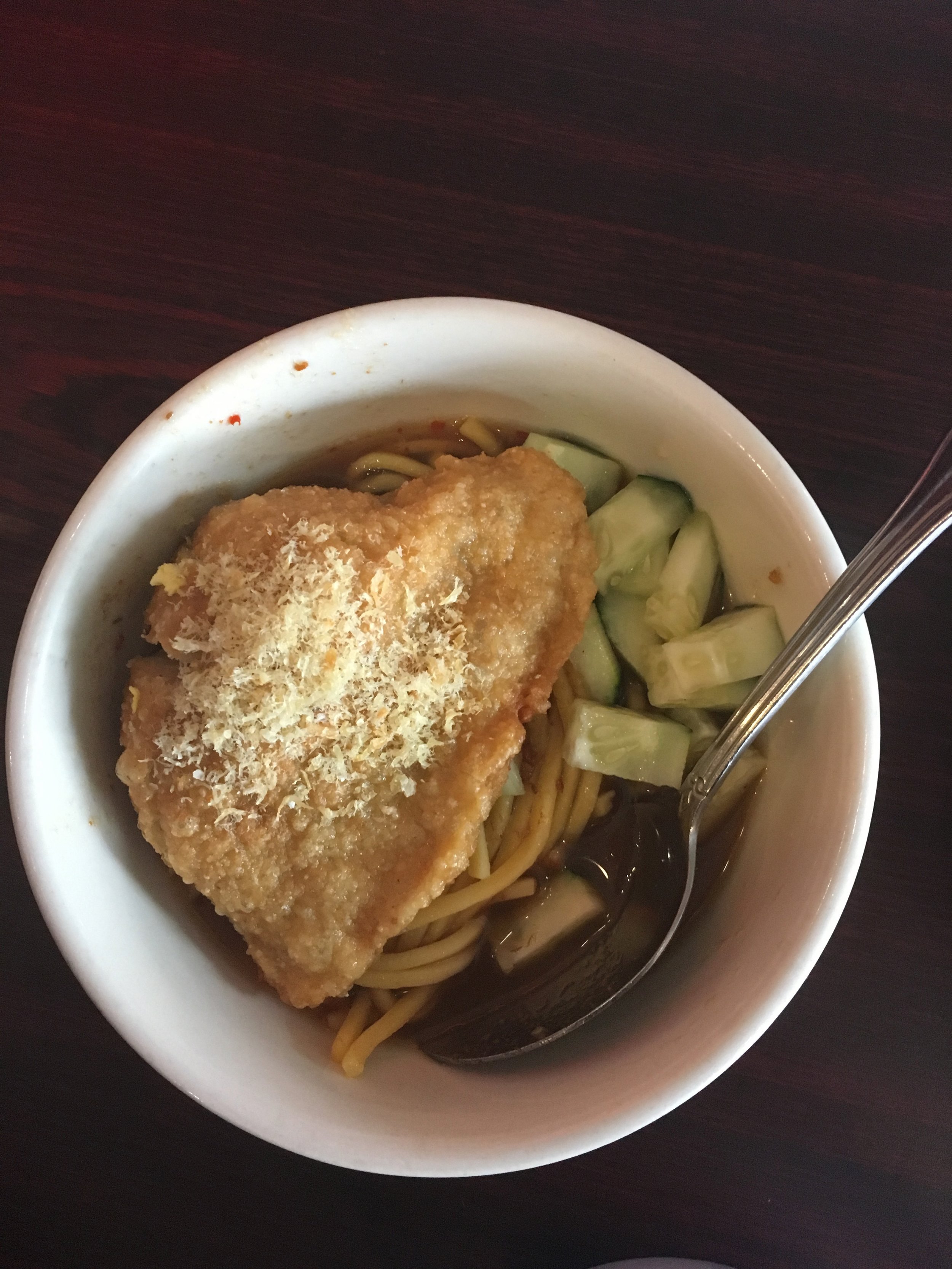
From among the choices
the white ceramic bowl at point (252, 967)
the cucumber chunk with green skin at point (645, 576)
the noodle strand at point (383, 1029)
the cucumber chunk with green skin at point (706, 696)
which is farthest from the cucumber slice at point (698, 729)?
the noodle strand at point (383, 1029)

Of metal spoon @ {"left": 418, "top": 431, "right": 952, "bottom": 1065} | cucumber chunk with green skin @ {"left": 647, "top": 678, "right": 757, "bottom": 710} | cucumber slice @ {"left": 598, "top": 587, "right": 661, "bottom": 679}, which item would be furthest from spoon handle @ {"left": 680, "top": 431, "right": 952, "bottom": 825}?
cucumber slice @ {"left": 598, "top": 587, "right": 661, "bottom": 679}

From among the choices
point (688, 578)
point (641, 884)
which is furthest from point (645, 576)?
point (641, 884)

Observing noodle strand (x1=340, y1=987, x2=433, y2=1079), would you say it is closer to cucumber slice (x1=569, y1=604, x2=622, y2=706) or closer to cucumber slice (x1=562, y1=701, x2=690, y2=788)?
cucumber slice (x1=562, y1=701, x2=690, y2=788)

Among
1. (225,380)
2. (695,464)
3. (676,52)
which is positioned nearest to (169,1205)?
(225,380)

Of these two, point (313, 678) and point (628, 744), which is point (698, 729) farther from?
point (313, 678)

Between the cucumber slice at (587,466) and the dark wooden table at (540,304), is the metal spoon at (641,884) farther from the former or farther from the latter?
the cucumber slice at (587,466)
